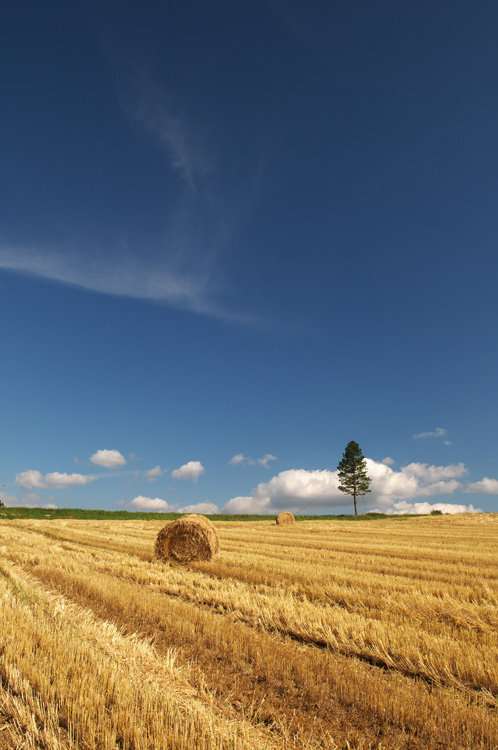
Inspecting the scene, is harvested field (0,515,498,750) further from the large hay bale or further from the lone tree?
the lone tree

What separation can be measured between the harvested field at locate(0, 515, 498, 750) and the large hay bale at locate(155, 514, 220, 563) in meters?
4.33

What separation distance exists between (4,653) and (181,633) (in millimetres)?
1902

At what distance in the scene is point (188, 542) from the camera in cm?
1242

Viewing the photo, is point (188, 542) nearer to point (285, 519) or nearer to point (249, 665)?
point (249, 665)

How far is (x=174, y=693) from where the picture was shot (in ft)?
11.4

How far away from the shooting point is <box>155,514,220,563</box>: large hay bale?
12.2 meters

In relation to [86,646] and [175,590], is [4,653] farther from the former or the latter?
[175,590]

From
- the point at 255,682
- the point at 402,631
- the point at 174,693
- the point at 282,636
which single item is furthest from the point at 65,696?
the point at 402,631

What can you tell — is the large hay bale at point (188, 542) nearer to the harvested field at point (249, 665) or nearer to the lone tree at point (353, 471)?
the harvested field at point (249, 665)

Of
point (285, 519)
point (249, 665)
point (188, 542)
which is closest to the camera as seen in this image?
point (249, 665)

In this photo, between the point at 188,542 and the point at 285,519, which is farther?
the point at 285,519

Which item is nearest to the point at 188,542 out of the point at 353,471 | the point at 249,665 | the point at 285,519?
the point at 249,665

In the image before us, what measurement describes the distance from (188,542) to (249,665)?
29.0 ft

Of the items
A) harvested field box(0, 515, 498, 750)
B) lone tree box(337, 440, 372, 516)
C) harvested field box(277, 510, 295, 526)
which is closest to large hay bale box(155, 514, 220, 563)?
harvested field box(0, 515, 498, 750)
